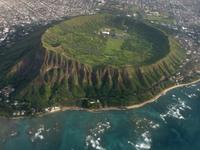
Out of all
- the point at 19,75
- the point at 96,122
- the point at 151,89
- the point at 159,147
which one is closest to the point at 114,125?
the point at 96,122

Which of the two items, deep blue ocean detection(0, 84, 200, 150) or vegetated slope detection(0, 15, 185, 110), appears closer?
deep blue ocean detection(0, 84, 200, 150)

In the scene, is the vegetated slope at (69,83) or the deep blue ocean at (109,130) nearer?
the deep blue ocean at (109,130)

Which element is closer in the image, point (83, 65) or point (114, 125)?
point (114, 125)

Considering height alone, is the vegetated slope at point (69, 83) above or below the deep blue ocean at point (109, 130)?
above

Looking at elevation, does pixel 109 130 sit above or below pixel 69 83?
below

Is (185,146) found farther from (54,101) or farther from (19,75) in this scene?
(19,75)

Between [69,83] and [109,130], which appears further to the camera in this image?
[69,83]

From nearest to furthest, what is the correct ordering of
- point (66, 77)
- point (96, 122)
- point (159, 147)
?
point (159, 147), point (96, 122), point (66, 77)

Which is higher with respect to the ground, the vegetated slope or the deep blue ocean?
the vegetated slope
